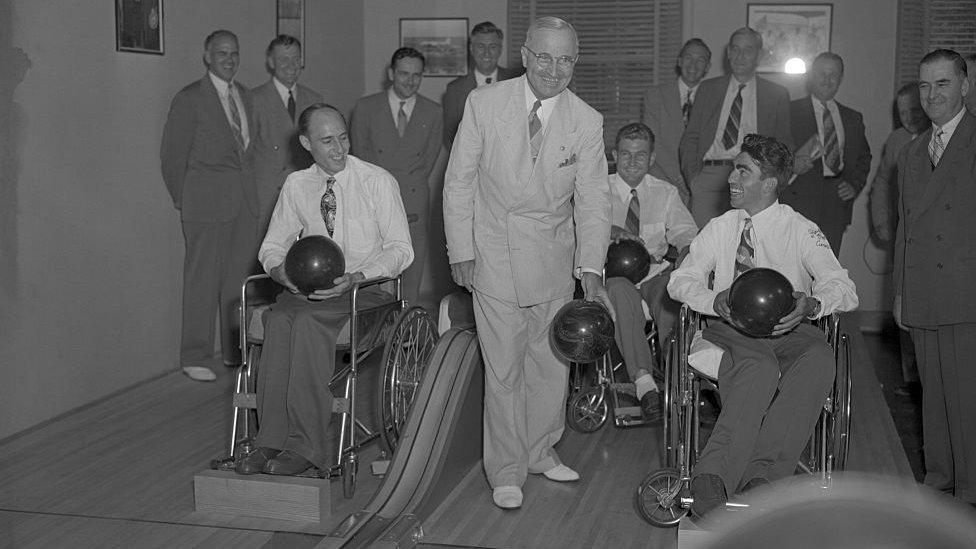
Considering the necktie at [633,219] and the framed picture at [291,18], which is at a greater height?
the framed picture at [291,18]

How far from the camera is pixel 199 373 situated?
607cm

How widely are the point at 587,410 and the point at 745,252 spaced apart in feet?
4.56

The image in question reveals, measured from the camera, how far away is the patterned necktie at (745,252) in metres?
3.93

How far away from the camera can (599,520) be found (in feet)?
12.8

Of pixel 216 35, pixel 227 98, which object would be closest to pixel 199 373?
pixel 227 98

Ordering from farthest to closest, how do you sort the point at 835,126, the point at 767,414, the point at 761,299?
the point at 835,126 → the point at 767,414 → the point at 761,299

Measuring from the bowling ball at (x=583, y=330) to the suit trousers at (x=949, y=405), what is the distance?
128 centimetres

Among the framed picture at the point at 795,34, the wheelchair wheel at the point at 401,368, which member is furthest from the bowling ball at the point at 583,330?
the framed picture at the point at 795,34

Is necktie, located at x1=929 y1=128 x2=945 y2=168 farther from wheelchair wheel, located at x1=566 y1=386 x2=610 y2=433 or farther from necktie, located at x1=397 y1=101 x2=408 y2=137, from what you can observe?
necktie, located at x1=397 y1=101 x2=408 y2=137

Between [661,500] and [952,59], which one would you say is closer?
[661,500]

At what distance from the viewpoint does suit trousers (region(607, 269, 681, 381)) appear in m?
4.94

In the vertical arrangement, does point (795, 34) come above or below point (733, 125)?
above

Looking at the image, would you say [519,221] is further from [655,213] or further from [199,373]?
[199,373]

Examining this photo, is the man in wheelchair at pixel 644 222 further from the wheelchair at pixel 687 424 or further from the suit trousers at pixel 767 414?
the suit trousers at pixel 767 414
